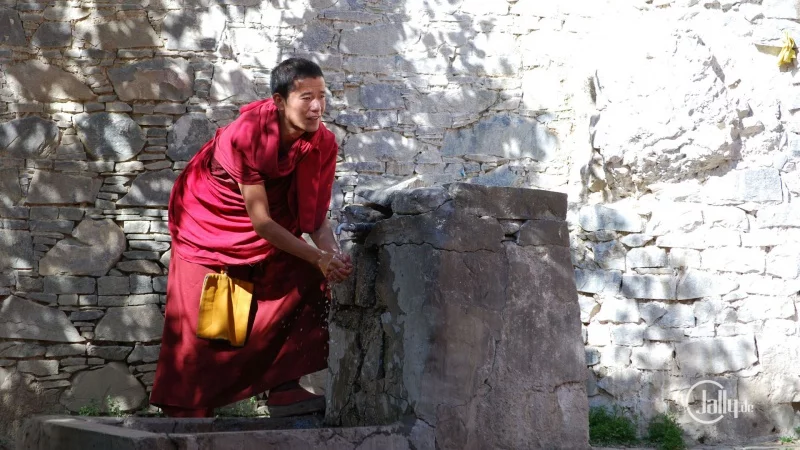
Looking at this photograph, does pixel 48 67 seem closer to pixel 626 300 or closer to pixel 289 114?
pixel 289 114

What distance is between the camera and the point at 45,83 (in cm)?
529

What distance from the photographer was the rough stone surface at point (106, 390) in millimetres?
5047

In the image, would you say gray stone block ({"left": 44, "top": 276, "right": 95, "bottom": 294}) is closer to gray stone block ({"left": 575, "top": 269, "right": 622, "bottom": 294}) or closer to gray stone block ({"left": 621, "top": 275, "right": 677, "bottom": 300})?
gray stone block ({"left": 575, "top": 269, "right": 622, "bottom": 294})

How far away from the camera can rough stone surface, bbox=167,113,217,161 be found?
17.4 ft

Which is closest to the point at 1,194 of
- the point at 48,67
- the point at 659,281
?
the point at 48,67

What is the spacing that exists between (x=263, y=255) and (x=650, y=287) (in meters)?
2.21

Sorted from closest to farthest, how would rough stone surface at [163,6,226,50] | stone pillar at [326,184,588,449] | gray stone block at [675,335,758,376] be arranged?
stone pillar at [326,184,588,449], gray stone block at [675,335,758,376], rough stone surface at [163,6,226,50]

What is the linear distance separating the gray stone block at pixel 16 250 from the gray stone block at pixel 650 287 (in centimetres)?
314

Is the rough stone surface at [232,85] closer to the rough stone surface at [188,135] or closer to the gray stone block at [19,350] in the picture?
the rough stone surface at [188,135]

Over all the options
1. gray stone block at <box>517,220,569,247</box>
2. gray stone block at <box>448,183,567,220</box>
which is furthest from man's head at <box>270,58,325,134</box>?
gray stone block at <box>517,220,569,247</box>

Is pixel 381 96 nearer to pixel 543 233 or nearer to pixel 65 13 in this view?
pixel 65 13

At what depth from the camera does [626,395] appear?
4.80m

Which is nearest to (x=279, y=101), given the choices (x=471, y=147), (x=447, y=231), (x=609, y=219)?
(x=447, y=231)

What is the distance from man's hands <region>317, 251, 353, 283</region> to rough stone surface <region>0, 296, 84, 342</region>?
2.41 metres
